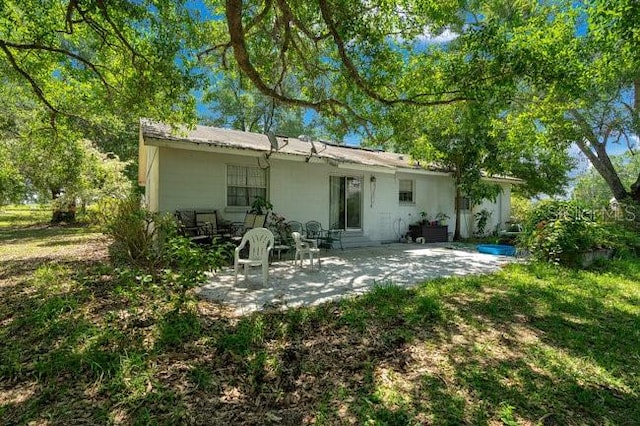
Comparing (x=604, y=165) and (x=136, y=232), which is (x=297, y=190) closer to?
(x=136, y=232)

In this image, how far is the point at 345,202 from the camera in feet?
41.6

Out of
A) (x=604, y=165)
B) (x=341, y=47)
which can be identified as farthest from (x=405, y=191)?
(x=604, y=165)

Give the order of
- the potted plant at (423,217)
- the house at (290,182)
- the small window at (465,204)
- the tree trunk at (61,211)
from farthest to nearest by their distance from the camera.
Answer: the tree trunk at (61,211)
the small window at (465,204)
the potted plant at (423,217)
the house at (290,182)

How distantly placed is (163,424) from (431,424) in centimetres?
203

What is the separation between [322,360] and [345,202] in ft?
30.5

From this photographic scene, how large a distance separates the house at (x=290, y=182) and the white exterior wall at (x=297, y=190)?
0.03 m

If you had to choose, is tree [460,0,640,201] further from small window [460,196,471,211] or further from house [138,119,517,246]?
small window [460,196,471,211]

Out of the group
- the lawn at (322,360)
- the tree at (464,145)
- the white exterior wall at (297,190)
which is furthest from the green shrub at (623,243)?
the white exterior wall at (297,190)

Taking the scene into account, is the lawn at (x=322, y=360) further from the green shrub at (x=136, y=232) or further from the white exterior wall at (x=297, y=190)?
the white exterior wall at (x=297, y=190)

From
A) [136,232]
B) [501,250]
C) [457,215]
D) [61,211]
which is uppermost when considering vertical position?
[457,215]

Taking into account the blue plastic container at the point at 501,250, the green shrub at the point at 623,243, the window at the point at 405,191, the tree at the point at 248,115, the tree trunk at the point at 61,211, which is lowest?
the blue plastic container at the point at 501,250

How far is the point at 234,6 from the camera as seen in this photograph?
5.45 metres

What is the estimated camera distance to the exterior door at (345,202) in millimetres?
12406

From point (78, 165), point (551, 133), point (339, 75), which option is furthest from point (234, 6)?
point (78, 165)
